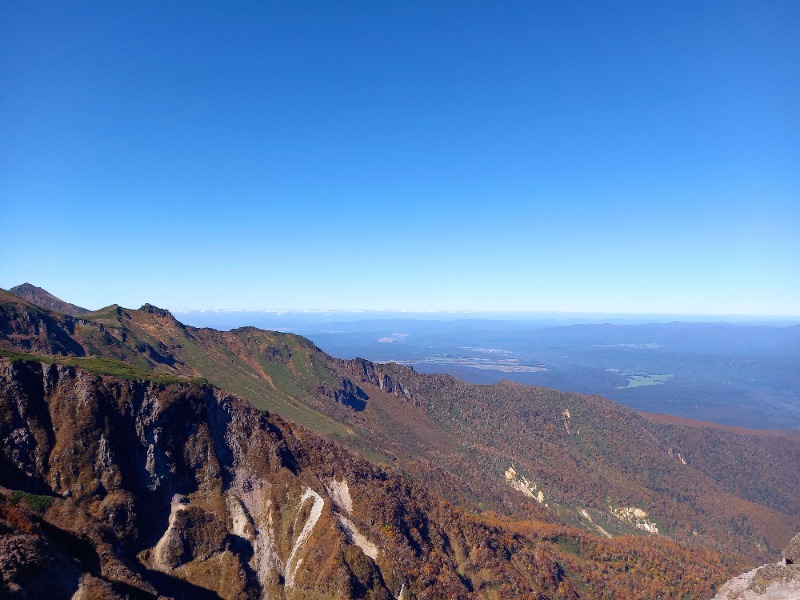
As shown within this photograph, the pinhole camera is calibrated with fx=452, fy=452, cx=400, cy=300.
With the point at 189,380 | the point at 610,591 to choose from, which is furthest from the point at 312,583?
the point at 610,591

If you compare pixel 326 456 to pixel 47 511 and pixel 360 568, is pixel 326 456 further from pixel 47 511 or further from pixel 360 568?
pixel 47 511

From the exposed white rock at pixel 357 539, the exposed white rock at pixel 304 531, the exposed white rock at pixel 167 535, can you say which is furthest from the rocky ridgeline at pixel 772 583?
the exposed white rock at pixel 167 535

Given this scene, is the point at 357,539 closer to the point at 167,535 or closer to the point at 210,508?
the point at 210,508

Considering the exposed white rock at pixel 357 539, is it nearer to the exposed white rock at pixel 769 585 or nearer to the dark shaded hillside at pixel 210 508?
the dark shaded hillside at pixel 210 508

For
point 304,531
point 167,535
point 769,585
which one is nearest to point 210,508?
point 167,535

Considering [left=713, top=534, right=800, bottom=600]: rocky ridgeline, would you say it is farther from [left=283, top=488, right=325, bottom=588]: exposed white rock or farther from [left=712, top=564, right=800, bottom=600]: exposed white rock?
[left=283, top=488, right=325, bottom=588]: exposed white rock

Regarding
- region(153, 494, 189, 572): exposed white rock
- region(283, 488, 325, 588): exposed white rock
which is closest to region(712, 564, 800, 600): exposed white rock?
region(283, 488, 325, 588): exposed white rock

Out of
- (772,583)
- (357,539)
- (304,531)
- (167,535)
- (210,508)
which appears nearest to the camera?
(772,583)

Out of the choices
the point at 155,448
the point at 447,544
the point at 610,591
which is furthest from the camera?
the point at 610,591
